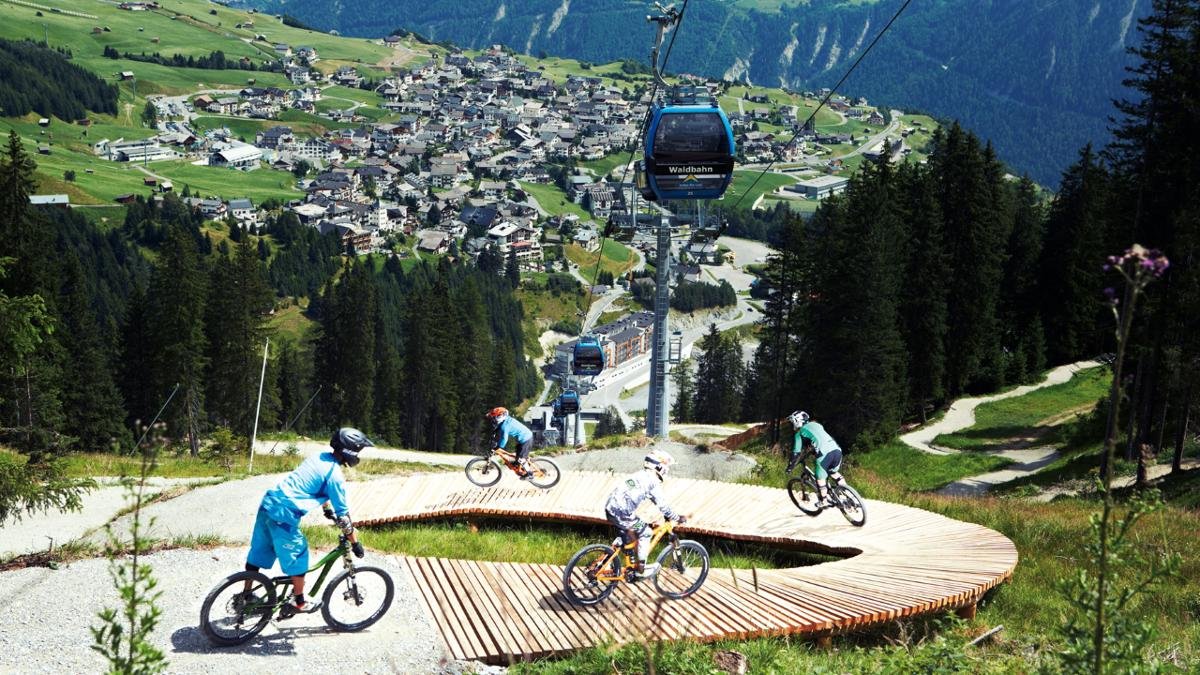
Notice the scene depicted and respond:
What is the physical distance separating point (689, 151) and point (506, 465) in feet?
45.6

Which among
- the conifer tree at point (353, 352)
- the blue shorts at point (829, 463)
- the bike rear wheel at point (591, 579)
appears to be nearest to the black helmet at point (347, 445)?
the bike rear wheel at point (591, 579)

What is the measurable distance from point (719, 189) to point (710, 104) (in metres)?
2.60

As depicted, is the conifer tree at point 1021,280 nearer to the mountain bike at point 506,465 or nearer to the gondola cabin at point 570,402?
the gondola cabin at point 570,402

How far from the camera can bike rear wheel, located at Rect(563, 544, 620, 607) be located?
12461mm

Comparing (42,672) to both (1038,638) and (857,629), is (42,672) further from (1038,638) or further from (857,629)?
(1038,638)

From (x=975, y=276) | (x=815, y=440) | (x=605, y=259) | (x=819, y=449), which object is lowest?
(x=605, y=259)

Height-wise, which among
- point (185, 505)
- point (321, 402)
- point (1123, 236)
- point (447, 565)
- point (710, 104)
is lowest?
point (321, 402)

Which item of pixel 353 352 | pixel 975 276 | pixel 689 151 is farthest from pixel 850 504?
pixel 353 352

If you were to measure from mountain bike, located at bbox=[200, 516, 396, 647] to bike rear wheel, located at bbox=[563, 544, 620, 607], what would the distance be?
229 centimetres

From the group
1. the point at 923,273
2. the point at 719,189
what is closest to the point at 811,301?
the point at 923,273

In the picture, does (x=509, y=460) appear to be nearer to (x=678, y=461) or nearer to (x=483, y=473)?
(x=483, y=473)

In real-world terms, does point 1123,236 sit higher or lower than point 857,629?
higher

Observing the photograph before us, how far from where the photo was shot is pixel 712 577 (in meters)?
13.5

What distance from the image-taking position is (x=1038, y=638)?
40.4ft
